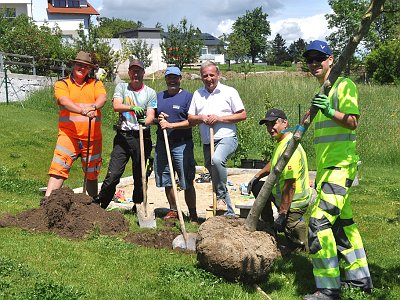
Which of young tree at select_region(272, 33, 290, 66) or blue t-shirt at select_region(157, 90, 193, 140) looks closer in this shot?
blue t-shirt at select_region(157, 90, 193, 140)

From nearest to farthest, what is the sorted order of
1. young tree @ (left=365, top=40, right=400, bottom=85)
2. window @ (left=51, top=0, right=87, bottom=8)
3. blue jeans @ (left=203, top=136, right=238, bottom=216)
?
blue jeans @ (left=203, top=136, right=238, bottom=216)
young tree @ (left=365, top=40, right=400, bottom=85)
window @ (left=51, top=0, right=87, bottom=8)

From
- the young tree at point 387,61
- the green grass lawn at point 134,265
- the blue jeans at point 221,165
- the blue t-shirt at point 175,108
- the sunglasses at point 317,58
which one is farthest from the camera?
the young tree at point 387,61

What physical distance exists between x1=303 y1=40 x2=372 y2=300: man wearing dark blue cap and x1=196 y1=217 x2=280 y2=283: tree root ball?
1.72 ft

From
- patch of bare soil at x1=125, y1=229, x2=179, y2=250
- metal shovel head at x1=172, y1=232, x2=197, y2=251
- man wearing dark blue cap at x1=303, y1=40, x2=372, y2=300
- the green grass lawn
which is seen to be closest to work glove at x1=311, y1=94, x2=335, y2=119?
man wearing dark blue cap at x1=303, y1=40, x2=372, y2=300

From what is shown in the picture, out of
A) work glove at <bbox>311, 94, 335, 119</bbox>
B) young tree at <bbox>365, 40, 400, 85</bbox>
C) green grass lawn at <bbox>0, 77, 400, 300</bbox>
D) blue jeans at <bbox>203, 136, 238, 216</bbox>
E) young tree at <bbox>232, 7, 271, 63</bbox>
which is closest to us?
work glove at <bbox>311, 94, 335, 119</bbox>

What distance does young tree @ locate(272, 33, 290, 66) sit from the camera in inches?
3685

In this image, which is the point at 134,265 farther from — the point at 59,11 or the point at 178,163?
the point at 59,11

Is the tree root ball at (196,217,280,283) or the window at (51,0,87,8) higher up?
the window at (51,0,87,8)

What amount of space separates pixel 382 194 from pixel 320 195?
561cm

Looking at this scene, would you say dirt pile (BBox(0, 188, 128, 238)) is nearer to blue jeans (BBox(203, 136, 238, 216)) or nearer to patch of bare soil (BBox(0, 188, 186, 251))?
patch of bare soil (BBox(0, 188, 186, 251))

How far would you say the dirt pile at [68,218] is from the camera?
659 centimetres

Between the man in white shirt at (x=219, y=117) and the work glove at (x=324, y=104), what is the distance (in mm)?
2401

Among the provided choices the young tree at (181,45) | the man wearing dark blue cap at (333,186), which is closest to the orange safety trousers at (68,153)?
the man wearing dark blue cap at (333,186)

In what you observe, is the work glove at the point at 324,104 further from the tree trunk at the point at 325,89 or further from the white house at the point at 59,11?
the white house at the point at 59,11
